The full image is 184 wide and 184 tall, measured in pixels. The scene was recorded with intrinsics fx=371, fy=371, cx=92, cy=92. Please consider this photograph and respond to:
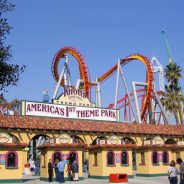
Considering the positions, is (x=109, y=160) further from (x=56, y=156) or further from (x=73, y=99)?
(x=73, y=99)

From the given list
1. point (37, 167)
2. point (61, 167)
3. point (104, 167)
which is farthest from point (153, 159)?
point (37, 167)

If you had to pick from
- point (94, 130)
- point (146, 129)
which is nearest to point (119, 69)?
point (146, 129)

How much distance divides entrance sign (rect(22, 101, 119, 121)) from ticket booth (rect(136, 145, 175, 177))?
9.95 meters

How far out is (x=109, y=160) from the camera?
30.8 meters

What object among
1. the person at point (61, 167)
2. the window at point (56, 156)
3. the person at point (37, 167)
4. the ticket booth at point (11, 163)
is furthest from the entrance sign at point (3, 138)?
the person at point (37, 167)

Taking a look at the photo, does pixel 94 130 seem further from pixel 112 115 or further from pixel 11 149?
pixel 11 149

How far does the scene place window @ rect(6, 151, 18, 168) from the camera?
89.3 feet

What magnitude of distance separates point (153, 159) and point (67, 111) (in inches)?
478

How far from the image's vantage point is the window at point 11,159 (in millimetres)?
27217

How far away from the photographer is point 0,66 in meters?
18.0

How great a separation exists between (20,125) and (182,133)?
2014 cm

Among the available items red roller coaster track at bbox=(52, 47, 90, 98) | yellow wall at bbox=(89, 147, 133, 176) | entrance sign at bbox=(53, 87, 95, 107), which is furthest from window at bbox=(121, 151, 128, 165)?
red roller coaster track at bbox=(52, 47, 90, 98)

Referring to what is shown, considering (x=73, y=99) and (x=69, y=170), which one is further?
(x=73, y=99)

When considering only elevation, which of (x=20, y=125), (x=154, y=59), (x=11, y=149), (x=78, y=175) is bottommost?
(x=78, y=175)
